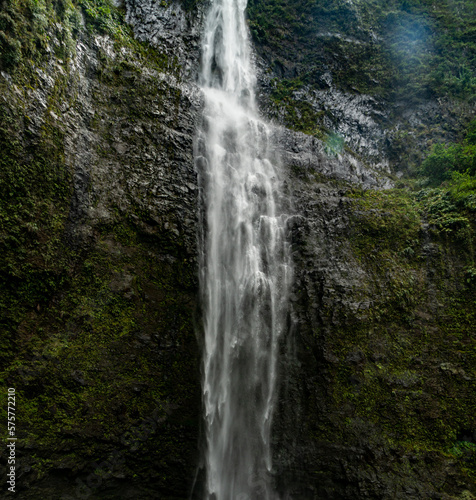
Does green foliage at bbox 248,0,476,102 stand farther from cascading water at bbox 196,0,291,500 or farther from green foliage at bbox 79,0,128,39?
green foliage at bbox 79,0,128,39

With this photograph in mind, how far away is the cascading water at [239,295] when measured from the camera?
733cm

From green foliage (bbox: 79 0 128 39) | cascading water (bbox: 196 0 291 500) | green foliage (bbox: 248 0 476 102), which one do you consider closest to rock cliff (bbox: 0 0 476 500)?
green foliage (bbox: 79 0 128 39)

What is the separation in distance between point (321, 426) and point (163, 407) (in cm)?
382

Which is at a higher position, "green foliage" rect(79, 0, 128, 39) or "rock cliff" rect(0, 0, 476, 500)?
"green foliage" rect(79, 0, 128, 39)

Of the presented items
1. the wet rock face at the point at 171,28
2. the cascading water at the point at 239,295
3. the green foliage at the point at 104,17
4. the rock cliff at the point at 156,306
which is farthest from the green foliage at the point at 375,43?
the rock cliff at the point at 156,306

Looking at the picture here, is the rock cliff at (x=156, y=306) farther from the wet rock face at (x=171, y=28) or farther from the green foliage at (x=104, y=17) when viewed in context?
the wet rock face at (x=171, y=28)

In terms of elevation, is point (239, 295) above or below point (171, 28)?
below

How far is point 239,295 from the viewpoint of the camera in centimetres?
841

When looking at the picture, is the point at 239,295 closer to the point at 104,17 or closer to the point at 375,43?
the point at 104,17

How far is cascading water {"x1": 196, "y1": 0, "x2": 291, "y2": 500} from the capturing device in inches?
289

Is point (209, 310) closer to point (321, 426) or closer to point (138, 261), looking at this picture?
point (138, 261)

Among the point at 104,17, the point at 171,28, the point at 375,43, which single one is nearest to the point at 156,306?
the point at 104,17

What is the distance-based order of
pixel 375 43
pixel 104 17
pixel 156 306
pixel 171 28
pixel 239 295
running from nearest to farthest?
1. pixel 156 306
2. pixel 239 295
3. pixel 104 17
4. pixel 171 28
5. pixel 375 43

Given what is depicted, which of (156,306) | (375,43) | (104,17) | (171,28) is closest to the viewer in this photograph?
(156,306)
